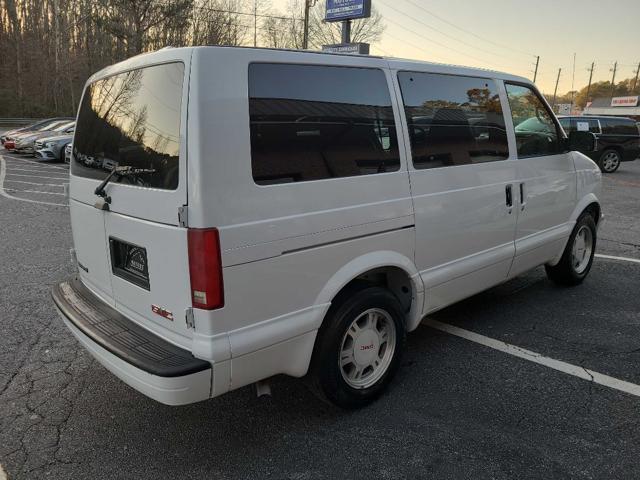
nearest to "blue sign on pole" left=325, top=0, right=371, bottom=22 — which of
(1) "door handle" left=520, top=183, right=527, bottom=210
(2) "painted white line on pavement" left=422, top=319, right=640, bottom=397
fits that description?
(1) "door handle" left=520, top=183, right=527, bottom=210

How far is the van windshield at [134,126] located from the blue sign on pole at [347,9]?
45.7 ft

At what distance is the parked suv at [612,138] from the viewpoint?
53.9 feet

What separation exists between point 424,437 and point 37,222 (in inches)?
297

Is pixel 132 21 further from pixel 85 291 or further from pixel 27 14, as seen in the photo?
pixel 85 291

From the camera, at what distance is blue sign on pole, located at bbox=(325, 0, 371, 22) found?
603 inches

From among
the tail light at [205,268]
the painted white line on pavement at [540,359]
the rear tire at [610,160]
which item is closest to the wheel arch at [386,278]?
the tail light at [205,268]

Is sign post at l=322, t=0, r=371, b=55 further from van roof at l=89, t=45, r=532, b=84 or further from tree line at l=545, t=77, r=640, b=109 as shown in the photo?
tree line at l=545, t=77, r=640, b=109

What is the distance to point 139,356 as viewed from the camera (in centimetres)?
234

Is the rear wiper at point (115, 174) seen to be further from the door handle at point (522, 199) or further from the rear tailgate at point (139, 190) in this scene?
the door handle at point (522, 199)

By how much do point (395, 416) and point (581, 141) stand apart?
3141mm

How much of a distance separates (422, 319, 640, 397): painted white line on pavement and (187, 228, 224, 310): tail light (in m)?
2.49

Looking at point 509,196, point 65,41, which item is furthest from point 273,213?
point 65,41

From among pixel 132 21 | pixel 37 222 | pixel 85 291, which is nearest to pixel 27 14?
pixel 132 21

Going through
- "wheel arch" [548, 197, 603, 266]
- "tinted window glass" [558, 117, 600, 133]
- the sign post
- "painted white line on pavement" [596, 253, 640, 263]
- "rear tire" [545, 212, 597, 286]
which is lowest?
"painted white line on pavement" [596, 253, 640, 263]
